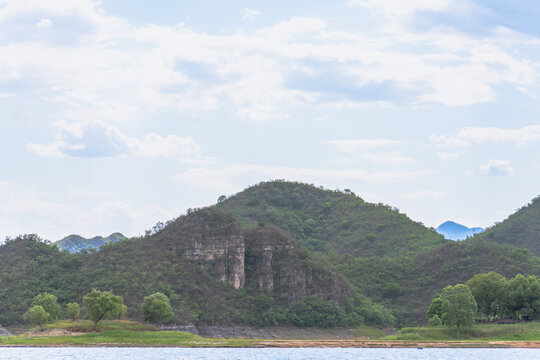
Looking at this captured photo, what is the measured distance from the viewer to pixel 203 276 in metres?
188

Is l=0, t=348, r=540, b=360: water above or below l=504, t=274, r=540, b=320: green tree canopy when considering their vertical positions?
below

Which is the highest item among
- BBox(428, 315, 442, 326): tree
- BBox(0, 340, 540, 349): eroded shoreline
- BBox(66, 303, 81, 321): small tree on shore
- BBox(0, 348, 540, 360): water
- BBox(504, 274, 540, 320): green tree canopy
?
BBox(504, 274, 540, 320): green tree canopy

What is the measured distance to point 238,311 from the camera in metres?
180

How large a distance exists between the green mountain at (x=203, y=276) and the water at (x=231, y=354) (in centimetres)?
4681

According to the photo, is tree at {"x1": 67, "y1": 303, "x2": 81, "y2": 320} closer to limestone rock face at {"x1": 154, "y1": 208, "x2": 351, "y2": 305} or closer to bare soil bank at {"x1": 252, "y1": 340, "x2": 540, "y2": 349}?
bare soil bank at {"x1": 252, "y1": 340, "x2": 540, "y2": 349}

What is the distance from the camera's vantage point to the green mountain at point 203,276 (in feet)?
580

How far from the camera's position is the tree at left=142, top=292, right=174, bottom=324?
154875 mm

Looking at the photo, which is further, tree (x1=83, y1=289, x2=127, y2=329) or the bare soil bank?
tree (x1=83, y1=289, x2=127, y2=329)

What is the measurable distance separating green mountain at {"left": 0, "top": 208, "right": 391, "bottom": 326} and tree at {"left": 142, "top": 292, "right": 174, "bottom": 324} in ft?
41.7

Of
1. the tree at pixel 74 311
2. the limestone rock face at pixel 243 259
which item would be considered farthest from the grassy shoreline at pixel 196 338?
the limestone rock face at pixel 243 259

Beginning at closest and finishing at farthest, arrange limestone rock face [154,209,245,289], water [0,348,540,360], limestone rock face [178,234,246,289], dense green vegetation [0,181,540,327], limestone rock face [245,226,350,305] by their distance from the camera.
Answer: water [0,348,540,360], dense green vegetation [0,181,540,327], limestone rock face [178,234,246,289], limestone rock face [154,209,245,289], limestone rock face [245,226,350,305]

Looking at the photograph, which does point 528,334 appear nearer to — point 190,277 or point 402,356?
point 402,356

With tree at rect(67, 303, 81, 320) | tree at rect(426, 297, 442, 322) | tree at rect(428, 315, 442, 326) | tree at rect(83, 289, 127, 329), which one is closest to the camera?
tree at rect(83, 289, 127, 329)

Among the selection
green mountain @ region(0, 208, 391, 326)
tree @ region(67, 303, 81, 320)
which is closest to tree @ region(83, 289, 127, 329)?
tree @ region(67, 303, 81, 320)
